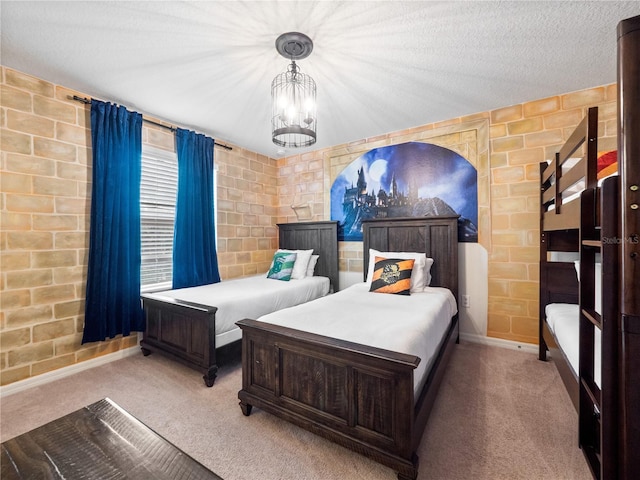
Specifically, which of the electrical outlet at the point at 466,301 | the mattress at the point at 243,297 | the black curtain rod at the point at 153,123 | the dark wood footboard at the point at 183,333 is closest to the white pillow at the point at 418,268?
the electrical outlet at the point at 466,301

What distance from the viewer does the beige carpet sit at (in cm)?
142

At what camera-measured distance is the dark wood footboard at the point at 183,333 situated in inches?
88.3

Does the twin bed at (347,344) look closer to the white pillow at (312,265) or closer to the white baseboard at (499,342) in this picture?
the white baseboard at (499,342)

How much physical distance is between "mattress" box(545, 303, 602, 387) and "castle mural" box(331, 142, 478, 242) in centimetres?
101

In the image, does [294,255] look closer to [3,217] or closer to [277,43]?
[277,43]

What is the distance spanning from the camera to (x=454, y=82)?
2418 millimetres

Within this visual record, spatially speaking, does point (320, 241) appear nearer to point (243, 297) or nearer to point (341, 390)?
point (243, 297)

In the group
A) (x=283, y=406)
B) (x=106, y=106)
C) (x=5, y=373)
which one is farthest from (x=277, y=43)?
(x=5, y=373)

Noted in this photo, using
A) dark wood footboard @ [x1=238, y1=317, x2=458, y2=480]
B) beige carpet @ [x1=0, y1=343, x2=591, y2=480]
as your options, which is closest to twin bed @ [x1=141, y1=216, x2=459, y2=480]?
dark wood footboard @ [x1=238, y1=317, x2=458, y2=480]

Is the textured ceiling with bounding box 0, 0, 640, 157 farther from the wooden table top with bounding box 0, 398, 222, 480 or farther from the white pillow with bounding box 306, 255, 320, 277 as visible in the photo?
the wooden table top with bounding box 0, 398, 222, 480

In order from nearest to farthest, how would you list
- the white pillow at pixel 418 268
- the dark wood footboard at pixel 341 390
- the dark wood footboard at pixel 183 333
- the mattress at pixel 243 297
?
1. the dark wood footboard at pixel 341 390
2. the dark wood footboard at pixel 183 333
3. the mattress at pixel 243 297
4. the white pillow at pixel 418 268

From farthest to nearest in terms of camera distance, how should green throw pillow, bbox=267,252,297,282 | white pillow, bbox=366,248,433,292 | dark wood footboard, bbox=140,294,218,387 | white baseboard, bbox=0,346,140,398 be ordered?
green throw pillow, bbox=267,252,297,282, white pillow, bbox=366,248,433,292, dark wood footboard, bbox=140,294,218,387, white baseboard, bbox=0,346,140,398

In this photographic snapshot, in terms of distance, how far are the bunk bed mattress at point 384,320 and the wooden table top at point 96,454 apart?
0.89 m

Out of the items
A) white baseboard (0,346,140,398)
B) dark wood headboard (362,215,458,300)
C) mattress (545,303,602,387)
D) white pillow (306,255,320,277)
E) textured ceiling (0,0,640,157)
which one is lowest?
white baseboard (0,346,140,398)
